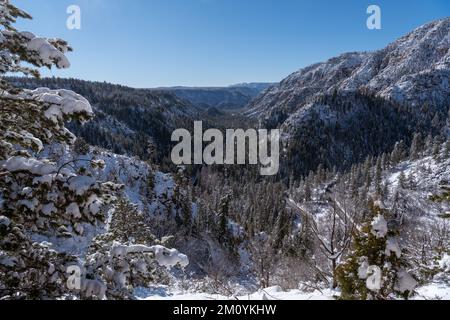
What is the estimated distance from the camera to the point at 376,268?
687 cm

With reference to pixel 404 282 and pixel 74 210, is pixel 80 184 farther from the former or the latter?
pixel 404 282

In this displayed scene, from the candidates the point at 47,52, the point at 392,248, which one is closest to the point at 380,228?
the point at 392,248

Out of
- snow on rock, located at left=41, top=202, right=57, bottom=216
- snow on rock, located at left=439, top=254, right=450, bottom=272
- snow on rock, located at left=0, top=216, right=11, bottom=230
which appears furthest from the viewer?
snow on rock, located at left=439, top=254, right=450, bottom=272

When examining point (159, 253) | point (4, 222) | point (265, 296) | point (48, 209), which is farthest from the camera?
point (265, 296)

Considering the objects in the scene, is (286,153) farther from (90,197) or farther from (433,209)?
(90,197)

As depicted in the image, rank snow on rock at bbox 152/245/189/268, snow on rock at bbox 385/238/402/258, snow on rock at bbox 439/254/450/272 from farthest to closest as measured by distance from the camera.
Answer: snow on rock at bbox 439/254/450/272, snow on rock at bbox 385/238/402/258, snow on rock at bbox 152/245/189/268

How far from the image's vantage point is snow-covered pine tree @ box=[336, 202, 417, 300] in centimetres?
682

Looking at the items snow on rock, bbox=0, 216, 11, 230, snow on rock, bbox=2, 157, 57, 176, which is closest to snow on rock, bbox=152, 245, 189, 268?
snow on rock, bbox=2, 157, 57, 176

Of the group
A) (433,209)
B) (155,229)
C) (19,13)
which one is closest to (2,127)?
(19,13)

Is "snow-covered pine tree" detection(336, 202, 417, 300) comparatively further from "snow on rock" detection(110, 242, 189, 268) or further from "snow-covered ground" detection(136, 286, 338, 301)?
"snow on rock" detection(110, 242, 189, 268)

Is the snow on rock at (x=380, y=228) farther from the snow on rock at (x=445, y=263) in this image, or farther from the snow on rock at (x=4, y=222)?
the snow on rock at (x=4, y=222)

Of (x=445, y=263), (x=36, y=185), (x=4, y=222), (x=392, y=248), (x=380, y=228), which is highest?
(x=36, y=185)

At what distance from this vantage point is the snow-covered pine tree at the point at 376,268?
22.4 ft
